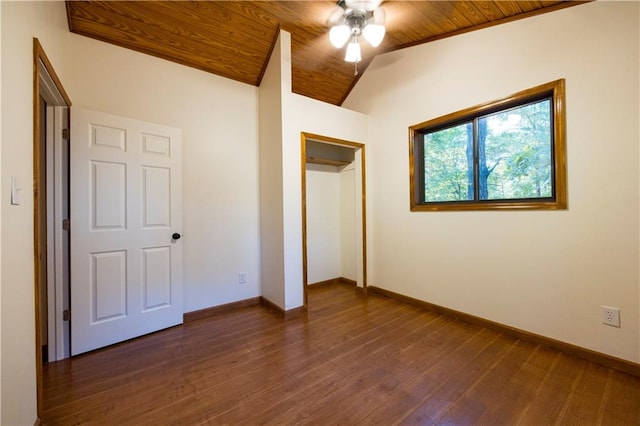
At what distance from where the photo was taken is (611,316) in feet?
5.91

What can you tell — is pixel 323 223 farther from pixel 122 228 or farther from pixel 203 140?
pixel 122 228

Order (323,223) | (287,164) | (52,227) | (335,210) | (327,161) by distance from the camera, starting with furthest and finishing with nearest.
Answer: (335,210) → (323,223) → (327,161) → (287,164) → (52,227)

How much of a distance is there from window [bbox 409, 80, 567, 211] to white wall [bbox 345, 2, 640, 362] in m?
0.08

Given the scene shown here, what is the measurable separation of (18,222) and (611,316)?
11.8ft

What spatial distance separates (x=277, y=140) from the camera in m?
2.76

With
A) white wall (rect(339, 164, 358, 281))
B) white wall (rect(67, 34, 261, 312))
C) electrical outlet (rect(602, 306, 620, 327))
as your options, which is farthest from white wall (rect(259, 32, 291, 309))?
electrical outlet (rect(602, 306, 620, 327))

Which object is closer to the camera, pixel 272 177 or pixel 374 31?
pixel 374 31

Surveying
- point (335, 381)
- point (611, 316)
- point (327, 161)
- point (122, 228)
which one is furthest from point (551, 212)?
point (122, 228)

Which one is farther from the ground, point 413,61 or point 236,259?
point 413,61

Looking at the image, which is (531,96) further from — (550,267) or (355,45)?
(355,45)

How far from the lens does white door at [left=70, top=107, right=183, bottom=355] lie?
207 centimetres

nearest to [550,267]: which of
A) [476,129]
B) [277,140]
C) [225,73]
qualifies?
[476,129]

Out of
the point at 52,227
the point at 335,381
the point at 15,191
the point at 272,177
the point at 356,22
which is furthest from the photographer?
the point at 272,177

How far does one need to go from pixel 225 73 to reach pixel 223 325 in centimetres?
275
